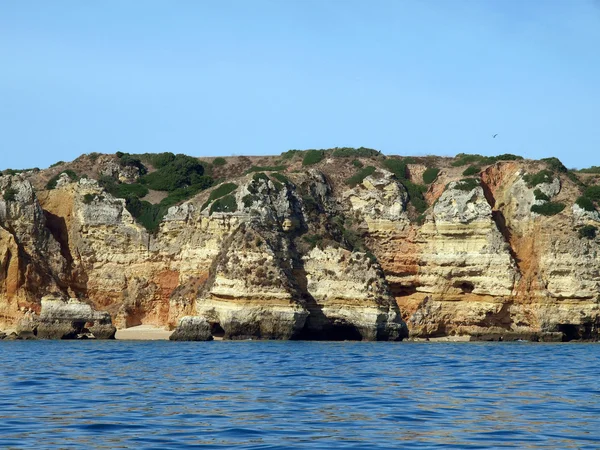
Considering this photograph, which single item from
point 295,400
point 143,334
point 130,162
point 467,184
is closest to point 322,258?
point 467,184

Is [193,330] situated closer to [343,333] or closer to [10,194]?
[343,333]

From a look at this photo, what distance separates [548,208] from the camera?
6138cm

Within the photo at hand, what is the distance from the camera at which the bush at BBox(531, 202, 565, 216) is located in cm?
6097

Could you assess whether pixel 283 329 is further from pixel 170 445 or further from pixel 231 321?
pixel 170 445

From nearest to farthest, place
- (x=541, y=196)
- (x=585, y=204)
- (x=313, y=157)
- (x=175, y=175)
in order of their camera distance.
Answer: (x=585, y=204) < (x=541, y=196) < (x=175, y=175) < (x=313, y=157)

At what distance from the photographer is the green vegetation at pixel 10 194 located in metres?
61.2

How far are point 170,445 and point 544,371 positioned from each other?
18.8 metres

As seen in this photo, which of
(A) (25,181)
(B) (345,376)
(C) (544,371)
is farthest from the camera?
(A) (25,181)

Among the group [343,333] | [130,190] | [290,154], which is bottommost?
[343,333]

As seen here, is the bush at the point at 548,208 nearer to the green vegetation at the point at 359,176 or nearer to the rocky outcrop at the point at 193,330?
the green vegetation at the point at 359,176

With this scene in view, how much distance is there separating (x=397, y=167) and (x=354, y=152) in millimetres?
4981

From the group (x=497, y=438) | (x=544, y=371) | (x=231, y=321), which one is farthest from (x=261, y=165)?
(x=497, y=438)

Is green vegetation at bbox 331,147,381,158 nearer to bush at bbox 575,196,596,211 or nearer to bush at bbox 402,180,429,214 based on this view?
bush at bbox 402,180,429,214

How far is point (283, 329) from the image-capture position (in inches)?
2110
